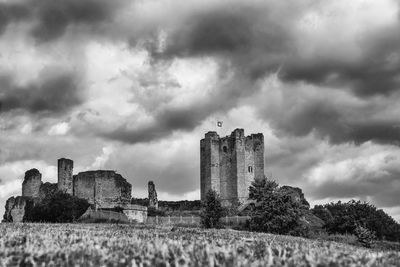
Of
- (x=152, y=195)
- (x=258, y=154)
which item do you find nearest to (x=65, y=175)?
(x=152, y=195)

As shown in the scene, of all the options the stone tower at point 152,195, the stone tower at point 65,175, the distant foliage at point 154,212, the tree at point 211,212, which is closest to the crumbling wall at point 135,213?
the distant foliage at point 154,212

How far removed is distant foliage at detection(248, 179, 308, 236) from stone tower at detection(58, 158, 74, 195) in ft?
203

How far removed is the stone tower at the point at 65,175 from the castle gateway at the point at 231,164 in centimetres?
2495

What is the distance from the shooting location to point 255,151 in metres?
109

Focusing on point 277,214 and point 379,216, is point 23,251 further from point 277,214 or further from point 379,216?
point 379,216

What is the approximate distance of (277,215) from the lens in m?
51.0

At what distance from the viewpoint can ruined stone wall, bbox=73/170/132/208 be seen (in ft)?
353

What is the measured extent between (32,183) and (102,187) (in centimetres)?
1478

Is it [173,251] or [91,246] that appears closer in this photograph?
[173,251]

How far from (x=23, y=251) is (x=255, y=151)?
9678 centimetres

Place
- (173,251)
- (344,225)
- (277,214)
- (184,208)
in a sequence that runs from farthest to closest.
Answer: (184,208) → (344,225) → (277,214) → (173,251)

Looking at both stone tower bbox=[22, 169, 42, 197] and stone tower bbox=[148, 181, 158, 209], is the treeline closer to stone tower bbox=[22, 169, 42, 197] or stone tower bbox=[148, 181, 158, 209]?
stone tower bbox=[148, 181, 158, 209]

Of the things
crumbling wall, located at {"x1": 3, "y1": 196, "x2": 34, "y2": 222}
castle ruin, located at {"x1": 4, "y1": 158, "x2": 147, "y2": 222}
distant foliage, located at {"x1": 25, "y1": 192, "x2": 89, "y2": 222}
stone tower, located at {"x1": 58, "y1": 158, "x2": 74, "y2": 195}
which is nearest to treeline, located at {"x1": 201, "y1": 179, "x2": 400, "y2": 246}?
distant foliage, located at {"x1": 25, "y1": 192, "x2": 89, "y2": 222}

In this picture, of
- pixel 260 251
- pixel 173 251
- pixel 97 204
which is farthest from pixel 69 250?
pixel 97 204
